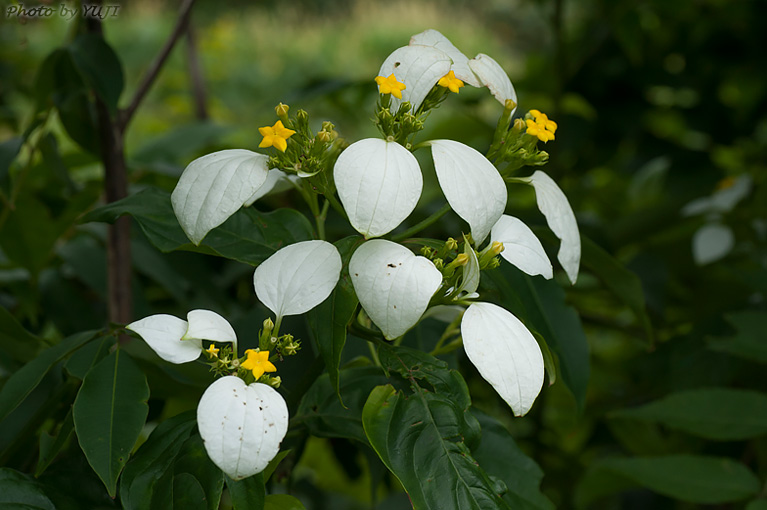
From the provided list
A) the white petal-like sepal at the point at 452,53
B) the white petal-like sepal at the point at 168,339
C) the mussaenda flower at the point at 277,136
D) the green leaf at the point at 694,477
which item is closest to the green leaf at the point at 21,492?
the white petal-like sepal at the point at 168,339

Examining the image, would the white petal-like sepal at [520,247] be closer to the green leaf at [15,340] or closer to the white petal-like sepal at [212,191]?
the white petal-like sepal at [212,191]

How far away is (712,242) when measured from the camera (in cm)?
72

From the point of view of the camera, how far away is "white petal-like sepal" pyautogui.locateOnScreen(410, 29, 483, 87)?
1.29 feet

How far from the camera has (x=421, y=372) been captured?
35 cm

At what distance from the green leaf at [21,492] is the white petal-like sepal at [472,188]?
26cm

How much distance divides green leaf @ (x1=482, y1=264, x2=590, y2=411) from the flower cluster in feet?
0.22

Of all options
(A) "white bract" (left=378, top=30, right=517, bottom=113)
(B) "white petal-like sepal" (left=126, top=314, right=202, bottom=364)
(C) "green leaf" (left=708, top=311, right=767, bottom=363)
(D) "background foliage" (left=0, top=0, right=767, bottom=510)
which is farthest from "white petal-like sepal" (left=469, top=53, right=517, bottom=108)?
(C) "green leaf" (left=708, top=311, right=767, bottom=363)

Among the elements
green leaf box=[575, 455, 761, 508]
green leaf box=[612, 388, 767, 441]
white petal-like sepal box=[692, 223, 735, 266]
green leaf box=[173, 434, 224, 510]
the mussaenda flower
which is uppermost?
the mussaenda flower

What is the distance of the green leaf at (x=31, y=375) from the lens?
370 millimetres

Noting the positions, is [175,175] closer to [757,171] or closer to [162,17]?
[757,171]

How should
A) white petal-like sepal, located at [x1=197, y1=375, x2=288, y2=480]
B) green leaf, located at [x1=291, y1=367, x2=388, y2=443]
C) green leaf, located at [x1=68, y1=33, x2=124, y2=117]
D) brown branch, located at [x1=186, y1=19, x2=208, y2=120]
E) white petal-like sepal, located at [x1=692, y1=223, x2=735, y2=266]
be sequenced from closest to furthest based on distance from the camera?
white petal-like sepal, located at [x1=197, y1=375, x2=288, y2=480], green leaf, located at [x1=291, y1=367, x2=388, y2=443], green leaf, located at [x1=68, y1=33, x2=124, y2=117], white petal-like sepal, located at [x1=692, y1=223, x2=735, y2=266], brown branch, located at [x1=186, y1=19, x2=208, y2=120]

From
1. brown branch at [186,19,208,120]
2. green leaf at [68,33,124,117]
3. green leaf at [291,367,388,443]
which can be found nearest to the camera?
green leaf at [291,367,388,443]

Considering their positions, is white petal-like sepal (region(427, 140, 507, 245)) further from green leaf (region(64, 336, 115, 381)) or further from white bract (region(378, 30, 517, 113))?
green leaf (region(64, 336, 115, 381))

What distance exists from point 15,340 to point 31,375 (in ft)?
0.34
